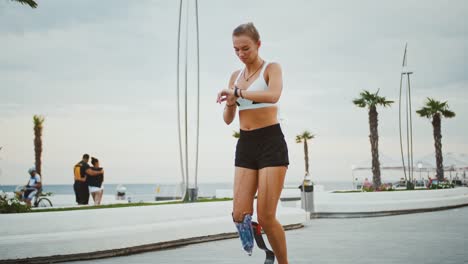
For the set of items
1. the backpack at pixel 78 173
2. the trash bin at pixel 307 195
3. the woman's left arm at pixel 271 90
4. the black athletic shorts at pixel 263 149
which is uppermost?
the woman's left arm at pixel 271 90

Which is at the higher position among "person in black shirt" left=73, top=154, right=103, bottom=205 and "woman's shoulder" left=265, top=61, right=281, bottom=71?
"woman's shoulder" left=265, top=61, right=281, bottom=71

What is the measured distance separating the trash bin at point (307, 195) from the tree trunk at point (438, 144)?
26829 millimetres

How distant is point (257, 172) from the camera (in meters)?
4.07

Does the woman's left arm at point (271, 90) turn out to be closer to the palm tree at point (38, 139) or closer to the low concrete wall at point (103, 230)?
the low concrete wall at point (103, 230)

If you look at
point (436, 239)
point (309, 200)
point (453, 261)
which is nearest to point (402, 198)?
point (309, 200)

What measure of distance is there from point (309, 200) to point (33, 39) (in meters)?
11.7

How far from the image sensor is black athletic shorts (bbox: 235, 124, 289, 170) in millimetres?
3973

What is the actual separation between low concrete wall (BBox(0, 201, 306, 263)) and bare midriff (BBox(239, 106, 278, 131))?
13.4ft

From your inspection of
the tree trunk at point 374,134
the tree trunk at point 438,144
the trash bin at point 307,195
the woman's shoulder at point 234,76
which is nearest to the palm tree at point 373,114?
the tree trunk at point 374,134

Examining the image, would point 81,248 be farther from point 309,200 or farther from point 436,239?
point 309,200

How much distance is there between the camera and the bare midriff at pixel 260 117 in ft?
13.3

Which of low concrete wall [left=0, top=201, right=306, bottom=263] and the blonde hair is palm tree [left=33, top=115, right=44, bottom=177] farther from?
the blonde hair

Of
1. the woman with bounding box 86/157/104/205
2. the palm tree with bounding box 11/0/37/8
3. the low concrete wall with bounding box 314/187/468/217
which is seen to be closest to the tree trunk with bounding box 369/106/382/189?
the low concrete wall with bounding box 314/187/468/217

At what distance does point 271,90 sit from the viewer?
392 cm
